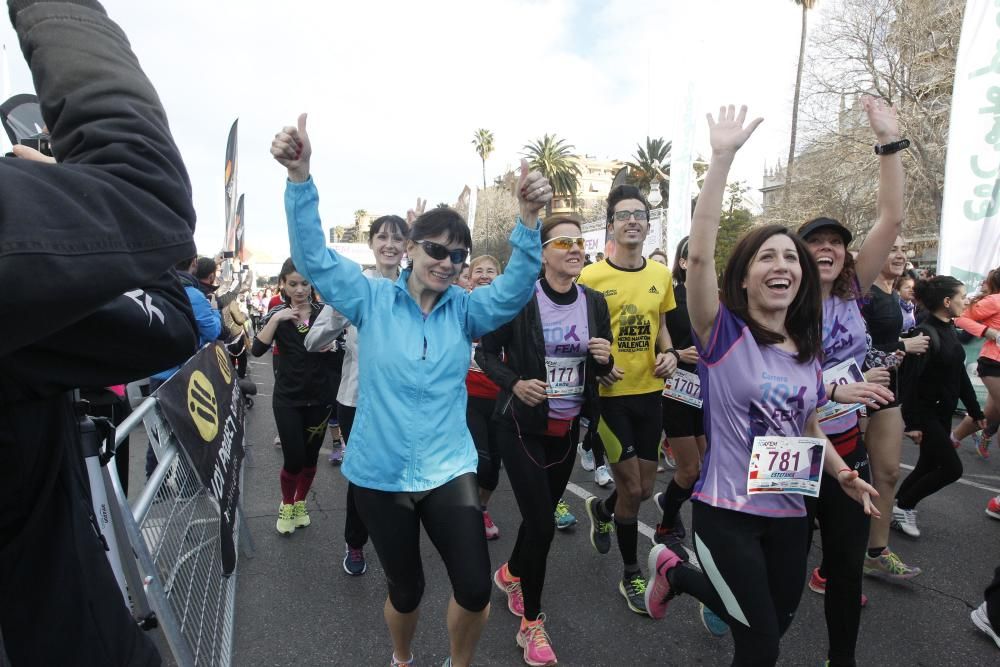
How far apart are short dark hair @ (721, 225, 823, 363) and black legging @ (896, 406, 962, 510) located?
2.79m

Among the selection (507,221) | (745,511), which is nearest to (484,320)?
(745,511)

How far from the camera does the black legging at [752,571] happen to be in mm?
2160

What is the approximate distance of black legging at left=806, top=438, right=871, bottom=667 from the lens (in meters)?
2.59

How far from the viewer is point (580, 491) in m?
5.54

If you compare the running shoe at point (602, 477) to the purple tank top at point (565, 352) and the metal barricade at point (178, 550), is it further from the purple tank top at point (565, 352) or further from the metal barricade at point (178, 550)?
the metal barricade at point (178, 550)

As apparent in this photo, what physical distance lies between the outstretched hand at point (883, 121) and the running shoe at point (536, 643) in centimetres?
307

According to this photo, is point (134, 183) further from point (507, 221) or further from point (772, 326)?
point (507, 221)

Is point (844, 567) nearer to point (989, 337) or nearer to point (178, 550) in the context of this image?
point (178, 550)

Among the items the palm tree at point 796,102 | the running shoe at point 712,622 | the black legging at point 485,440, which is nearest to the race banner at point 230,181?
the black legging at point 485,440

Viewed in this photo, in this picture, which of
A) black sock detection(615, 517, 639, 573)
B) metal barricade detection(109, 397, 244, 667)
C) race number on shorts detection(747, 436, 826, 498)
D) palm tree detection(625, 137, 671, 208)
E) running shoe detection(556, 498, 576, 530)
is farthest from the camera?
palm tree detection(625, 137, 671, 208)

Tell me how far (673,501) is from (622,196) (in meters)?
2.21

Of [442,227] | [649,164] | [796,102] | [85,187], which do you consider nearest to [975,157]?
[442,227]

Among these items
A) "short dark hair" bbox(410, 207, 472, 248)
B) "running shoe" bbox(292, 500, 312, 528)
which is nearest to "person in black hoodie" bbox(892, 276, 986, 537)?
"short dark hair" bbox(410, 207, 472, 248)

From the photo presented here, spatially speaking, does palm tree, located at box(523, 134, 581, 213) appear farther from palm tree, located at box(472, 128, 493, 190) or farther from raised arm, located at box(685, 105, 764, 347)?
raised arm, located at box(685, 105, 764, 347)
